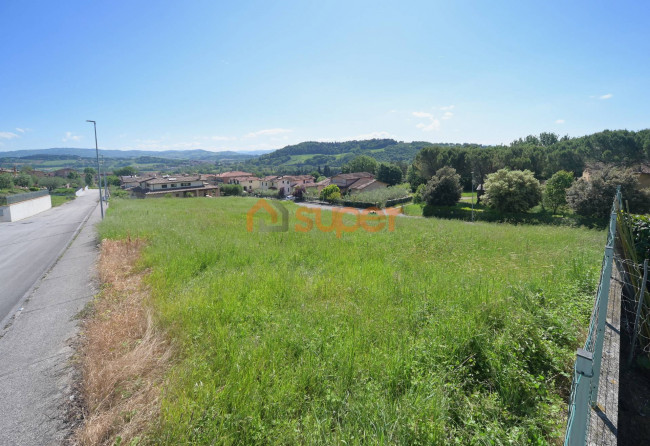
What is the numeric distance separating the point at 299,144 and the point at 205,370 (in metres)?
197

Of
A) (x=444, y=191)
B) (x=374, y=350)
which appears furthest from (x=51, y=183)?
(x=374, y=350)

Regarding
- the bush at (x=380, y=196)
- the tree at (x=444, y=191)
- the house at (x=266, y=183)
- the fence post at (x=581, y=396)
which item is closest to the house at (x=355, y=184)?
the bush at (x=380, y=196)

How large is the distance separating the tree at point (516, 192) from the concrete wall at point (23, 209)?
38.6 m

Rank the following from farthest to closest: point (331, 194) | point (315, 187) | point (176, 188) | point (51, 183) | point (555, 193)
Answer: point (51, 183), point (315, 187), point (176, 188), point (331, 194), point (555, 193)

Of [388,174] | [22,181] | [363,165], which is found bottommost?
[22,181]

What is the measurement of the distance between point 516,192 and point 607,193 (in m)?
5.27

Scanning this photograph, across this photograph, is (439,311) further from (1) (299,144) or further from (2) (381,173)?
(1) (299,144)

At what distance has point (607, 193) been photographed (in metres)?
19.4

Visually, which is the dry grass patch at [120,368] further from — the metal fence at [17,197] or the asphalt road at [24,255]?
the metal fence at [17,197]

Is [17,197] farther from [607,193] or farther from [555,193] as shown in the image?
[555,193]

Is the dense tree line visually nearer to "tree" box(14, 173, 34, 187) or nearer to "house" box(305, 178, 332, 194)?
"house" box(305, 178, 332, 194)

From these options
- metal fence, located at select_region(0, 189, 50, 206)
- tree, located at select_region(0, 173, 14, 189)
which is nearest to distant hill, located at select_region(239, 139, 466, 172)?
tree, located at select_region(0, 173, 14, 189)

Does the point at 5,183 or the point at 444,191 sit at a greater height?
the point at 5,183

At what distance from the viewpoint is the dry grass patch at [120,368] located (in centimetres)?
273
